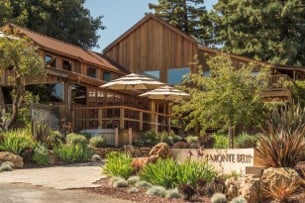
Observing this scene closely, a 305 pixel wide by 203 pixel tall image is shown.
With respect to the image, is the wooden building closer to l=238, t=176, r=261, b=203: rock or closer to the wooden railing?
the wooden railing

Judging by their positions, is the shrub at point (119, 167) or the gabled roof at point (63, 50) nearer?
the shrub at point (119, 167)

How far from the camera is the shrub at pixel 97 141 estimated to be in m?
21.1

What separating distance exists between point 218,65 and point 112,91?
31.6 feet

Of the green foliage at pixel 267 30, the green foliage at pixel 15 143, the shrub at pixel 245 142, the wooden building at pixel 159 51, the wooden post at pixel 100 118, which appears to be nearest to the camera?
the green foliage at pixel 15 143

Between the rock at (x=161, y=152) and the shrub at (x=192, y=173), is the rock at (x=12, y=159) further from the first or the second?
the shrub at (x=192, y=173)

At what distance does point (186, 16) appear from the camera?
52719mm

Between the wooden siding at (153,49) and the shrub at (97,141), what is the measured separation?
14.9 meters

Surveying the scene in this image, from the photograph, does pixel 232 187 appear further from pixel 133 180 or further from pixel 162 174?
pixel 133 180

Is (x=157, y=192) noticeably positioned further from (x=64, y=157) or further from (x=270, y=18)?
(x=270, y=18)

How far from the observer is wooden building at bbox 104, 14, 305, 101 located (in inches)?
1391

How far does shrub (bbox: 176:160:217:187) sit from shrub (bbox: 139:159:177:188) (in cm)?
12

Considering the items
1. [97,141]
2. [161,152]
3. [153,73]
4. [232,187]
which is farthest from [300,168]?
[153,73]

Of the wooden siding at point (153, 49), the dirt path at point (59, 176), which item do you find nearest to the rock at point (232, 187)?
the dirt path at point (59, 176)

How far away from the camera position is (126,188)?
12.2 meters
